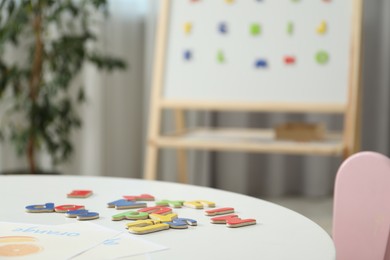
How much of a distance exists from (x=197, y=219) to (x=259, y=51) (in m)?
1.72

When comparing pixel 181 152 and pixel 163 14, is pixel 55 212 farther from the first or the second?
pixel 181 152

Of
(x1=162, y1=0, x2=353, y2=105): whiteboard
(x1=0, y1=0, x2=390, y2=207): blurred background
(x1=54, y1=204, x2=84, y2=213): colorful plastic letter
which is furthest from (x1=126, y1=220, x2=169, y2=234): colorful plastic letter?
(x1=0, y1=0, x2=390, y2=207): blurred background

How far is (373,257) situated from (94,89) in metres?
2.21

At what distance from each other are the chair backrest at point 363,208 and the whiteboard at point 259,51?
1.41m

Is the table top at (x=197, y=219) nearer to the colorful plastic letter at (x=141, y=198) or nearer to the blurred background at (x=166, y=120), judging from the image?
→ the colorful plastic letter at (x=141, y=198)

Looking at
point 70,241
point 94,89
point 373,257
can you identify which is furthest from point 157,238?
point 94,89

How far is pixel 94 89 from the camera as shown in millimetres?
2988

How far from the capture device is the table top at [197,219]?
0.64 meters

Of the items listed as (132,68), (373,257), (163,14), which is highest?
(163,14)

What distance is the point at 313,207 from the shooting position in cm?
293

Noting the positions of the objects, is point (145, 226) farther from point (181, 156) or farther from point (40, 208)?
point (181, 156)

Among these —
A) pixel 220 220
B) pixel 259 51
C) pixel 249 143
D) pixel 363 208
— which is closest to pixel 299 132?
pixel 249 143

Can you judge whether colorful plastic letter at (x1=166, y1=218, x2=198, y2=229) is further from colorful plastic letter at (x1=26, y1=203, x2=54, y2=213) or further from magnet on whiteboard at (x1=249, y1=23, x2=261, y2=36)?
magnet on whiteboard at (x1=249, y1=23, x2=261, y2=36)

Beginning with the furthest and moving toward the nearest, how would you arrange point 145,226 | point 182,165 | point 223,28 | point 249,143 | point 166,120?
point 166,120 < point 182,165 < point 223,28 < point 249,143 < point 145,226
